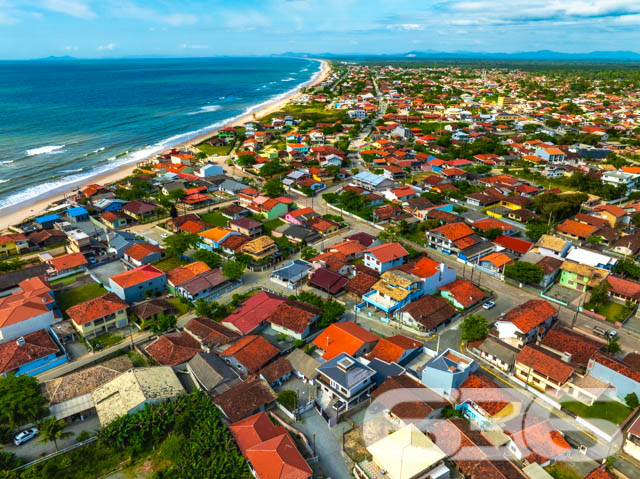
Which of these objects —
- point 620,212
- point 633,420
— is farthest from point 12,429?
point 620,212

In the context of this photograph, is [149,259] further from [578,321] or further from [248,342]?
[578,321]

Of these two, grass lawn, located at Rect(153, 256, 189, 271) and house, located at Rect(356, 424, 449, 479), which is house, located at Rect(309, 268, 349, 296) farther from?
house, located at Rect(356, 424, 449, 479)

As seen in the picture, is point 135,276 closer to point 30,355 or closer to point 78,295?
point 78,295

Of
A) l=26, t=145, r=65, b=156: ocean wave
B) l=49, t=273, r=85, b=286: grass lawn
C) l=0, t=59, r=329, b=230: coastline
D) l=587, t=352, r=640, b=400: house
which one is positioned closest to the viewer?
l=587, t=352, r=640, b=400: house

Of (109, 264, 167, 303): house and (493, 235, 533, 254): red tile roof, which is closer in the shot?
(109, 264, 167, 303): house

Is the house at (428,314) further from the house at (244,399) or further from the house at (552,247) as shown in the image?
the house at (552,247)

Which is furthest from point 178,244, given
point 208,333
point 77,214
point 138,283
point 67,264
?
point 77,214

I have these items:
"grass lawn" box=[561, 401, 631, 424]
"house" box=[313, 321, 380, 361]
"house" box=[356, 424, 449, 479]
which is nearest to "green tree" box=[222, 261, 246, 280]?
"house" box=[313, 321, 380, 361]
